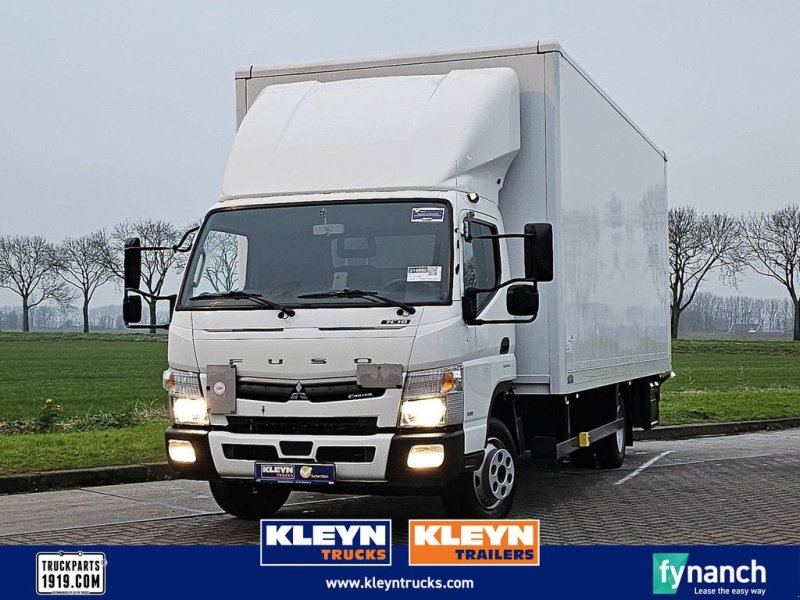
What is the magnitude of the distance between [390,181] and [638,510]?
379 centimetres

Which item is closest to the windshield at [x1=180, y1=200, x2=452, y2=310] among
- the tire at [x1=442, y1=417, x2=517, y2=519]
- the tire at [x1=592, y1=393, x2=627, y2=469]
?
the tire at [x1=442, y1=417, x2=517, y2=519]

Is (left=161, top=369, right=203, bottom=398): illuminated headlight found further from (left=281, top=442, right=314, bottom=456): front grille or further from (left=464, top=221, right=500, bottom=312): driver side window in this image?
(left=464, top=221, right=500, bottom=312): driver side window

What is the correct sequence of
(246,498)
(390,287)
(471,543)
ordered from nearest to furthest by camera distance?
(471,543), (390,287), (246,498)

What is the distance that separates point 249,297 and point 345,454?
1.37 meters

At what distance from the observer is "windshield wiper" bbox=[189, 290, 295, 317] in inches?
340

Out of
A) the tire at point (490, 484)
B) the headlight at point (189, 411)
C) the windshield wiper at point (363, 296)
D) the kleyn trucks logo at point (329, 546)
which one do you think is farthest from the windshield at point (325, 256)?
the kleyn trucks logo at point (329, 546)

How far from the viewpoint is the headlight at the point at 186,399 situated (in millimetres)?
8891

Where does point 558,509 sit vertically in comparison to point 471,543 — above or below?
below

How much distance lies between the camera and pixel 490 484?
9172 millimetres

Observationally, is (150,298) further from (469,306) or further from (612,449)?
(612,449)

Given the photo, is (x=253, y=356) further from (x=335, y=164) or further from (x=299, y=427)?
(x=335, y=164)

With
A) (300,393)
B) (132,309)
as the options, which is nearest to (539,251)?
(300,393)

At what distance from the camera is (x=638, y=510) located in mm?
10578

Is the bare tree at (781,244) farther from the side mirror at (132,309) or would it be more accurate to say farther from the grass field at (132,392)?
the side mirror at (132,309)
